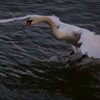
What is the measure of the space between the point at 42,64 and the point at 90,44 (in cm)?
170

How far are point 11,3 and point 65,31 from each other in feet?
12.6

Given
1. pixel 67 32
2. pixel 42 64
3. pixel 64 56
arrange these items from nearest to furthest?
pixel 42 64
pixel 67 32
pixel 64 56

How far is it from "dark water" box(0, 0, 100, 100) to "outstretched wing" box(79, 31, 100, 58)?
2.75 feet

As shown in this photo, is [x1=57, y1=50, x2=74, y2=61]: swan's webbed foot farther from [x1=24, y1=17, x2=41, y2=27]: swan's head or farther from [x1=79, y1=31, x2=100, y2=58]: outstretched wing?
[x1=24, y1=17, x2=41, y2=27]: swan's head

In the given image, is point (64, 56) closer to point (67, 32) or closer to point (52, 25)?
point (67, 32)

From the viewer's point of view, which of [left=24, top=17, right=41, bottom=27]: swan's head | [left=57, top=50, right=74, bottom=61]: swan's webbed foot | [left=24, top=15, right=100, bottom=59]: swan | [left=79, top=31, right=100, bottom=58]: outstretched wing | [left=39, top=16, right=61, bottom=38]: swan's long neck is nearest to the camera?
[left=79, top=31, right=100, bottom=58]: outstretched wing

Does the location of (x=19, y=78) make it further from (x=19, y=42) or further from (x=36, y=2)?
(x=36, y=2)

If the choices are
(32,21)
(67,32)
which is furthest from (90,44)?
(32,21)

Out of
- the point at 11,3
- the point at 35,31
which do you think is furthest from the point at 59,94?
the point at 11,3

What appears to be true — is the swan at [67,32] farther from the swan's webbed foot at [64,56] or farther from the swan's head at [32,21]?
the swan's webbed foot at [64,56]

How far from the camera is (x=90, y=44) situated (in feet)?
41.7

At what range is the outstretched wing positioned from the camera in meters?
12.3

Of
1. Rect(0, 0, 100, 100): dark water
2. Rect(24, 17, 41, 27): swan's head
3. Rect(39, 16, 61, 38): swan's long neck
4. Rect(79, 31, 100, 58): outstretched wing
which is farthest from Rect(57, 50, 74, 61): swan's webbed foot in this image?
Rect(24, 17, 41, 27): swan's head

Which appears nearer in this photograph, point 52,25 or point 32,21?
point 32,21
